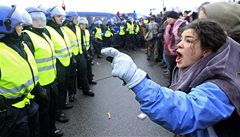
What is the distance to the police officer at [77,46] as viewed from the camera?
7012 mm

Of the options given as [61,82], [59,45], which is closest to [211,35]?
[59,45]

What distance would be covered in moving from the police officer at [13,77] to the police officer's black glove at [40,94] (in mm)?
408

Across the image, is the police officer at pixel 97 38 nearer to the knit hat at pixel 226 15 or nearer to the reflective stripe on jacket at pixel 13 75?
the reflective stripe on jacket at pixel 13 75

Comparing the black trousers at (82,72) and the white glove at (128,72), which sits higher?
the white glove at (128,72)

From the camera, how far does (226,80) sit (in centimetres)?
155

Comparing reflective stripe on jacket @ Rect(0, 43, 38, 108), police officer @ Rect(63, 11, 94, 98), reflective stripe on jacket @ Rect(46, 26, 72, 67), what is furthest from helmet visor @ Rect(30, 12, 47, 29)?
police officer @ Rect(63, 11, 94, 98)

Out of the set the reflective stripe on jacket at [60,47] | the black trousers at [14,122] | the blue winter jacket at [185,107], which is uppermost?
the blue winter jacket at [185,107]

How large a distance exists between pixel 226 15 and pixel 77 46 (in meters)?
5.46

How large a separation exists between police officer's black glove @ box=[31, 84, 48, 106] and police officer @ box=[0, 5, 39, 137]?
1.34 feet

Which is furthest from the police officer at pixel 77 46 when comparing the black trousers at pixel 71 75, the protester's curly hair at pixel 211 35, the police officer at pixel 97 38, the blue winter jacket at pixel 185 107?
the police officer at pixel 97 38

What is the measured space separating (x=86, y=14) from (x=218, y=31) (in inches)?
597

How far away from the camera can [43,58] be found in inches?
175

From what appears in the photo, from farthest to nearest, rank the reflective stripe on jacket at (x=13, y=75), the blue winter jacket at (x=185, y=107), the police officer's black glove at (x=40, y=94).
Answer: the police officer's black glove at (x=40, y=94) → the reflective stripe on jacket at (x=13, y=75) → the blue winter jacket at (x=185, y=107)

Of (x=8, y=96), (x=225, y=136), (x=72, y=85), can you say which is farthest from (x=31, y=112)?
(x=72, y=85)
